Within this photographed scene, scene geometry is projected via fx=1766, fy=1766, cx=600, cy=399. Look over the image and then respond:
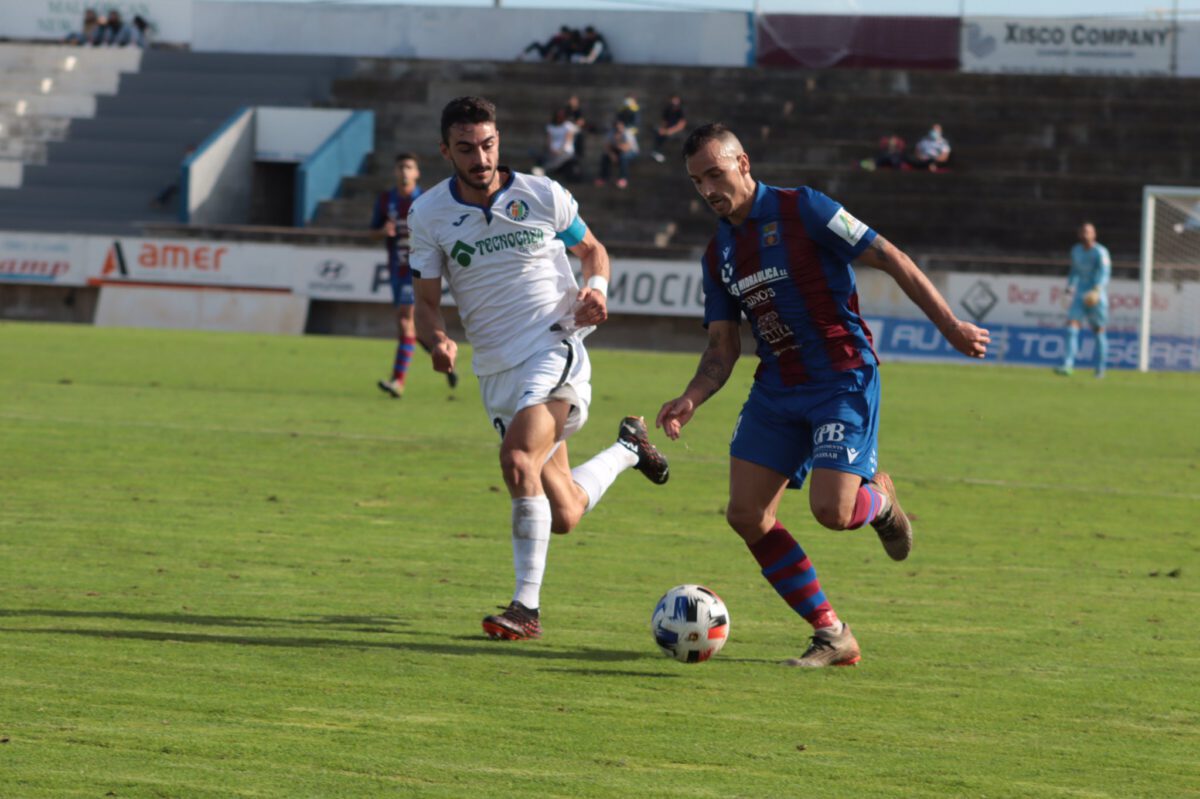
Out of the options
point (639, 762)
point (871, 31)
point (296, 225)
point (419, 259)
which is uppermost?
point (871, 31)

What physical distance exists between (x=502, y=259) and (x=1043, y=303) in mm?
20888

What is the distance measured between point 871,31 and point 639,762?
1386 inches

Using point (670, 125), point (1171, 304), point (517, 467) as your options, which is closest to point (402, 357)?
point (517, 467)

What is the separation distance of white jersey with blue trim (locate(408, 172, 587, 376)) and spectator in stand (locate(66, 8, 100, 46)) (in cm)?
3901

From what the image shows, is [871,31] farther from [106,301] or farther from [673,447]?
[673,447]

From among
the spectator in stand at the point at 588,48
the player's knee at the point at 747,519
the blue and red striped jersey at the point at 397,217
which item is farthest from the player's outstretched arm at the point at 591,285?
the spectator in stand at the point at 588,48

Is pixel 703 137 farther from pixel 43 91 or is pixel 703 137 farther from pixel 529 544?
pixel 43 91

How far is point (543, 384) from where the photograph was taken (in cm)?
700

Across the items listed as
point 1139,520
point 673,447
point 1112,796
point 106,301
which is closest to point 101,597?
point 1112,796

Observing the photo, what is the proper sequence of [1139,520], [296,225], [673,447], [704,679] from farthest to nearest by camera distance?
[296,225] → [673,447] → [1139,520] → [704,679]

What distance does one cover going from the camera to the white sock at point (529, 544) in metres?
6.55

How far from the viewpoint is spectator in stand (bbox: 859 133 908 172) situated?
1372 inches

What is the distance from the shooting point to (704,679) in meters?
5.84

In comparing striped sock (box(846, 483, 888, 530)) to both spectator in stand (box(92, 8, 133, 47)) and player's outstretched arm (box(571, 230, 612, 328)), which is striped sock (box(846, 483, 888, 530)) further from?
spectator in stand (box(92, 8, 133, 47))
